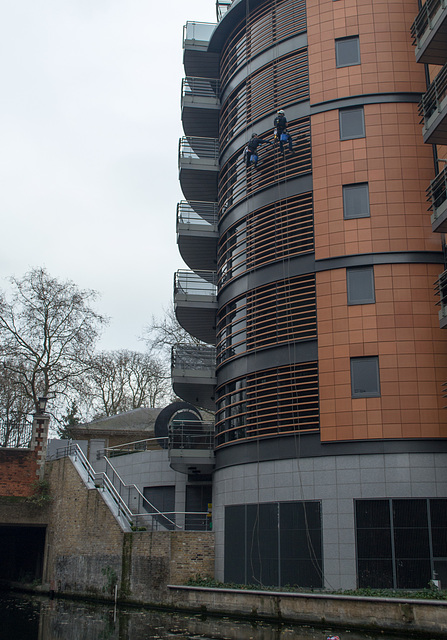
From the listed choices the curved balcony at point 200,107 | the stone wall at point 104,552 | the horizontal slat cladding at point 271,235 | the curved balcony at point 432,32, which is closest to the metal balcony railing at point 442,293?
the horizontal slat cladding at point 271,235

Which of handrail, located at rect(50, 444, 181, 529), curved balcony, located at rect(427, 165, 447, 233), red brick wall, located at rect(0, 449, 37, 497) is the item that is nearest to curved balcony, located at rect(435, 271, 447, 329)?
curved balcony, located at rect(427, 165, 447, 233)

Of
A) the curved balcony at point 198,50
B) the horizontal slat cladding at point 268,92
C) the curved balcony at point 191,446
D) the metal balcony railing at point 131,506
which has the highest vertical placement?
the curved balcony at point 198,50

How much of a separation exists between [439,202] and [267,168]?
729 centimetres

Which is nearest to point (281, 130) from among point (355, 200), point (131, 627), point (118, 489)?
point (355, 200)

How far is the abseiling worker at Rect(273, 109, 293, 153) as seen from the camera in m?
25.1

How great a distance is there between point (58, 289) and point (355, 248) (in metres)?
22.2

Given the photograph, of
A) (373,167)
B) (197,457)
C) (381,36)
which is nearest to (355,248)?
(373,167)

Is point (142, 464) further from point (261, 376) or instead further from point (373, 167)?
point (373, 167)

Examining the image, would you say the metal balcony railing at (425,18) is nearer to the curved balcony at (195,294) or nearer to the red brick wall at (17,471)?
the curved balcony at (195,294)

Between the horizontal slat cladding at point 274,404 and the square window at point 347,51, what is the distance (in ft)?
37.3

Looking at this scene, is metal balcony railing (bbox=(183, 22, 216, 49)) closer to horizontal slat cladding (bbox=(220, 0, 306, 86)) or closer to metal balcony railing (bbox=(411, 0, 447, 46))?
horizontal slat cladding (bbox=(220, 0, 306, 86))

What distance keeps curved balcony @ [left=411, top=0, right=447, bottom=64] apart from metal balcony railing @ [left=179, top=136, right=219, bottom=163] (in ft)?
37.2

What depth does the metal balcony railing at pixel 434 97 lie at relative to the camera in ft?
71.7

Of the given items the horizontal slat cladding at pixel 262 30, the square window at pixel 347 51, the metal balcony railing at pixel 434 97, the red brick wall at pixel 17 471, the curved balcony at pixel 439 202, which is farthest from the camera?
the red brick wall at pixel 17 471
